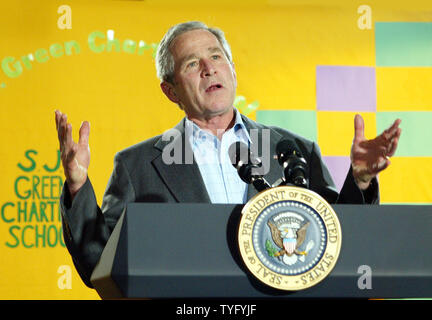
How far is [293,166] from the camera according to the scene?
4.61ft

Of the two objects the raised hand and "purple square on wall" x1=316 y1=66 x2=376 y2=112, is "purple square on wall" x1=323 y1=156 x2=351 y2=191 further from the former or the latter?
the raised hand

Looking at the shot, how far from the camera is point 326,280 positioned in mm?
1262

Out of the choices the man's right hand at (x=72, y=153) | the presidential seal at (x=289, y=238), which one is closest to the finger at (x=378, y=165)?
the presidential seal at (x=289, y=238)

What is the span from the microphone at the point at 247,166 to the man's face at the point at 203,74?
572 millimetres

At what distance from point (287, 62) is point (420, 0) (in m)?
0.65

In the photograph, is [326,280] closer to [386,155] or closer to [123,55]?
[386,155]

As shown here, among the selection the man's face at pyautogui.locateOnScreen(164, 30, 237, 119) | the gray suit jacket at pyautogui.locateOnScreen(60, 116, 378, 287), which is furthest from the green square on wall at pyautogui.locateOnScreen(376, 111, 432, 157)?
Answer: the man's face at pyautogui.locateOnScreen(164, 30, 237, 119)

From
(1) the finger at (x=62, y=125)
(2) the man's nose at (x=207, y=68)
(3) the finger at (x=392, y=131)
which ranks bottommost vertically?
(3) the finger at (x=392, y=131)

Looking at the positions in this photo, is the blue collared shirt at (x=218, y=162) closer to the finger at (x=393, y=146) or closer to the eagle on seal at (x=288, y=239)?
the finger at (x=393, y=146)

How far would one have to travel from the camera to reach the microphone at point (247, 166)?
1.40 meters

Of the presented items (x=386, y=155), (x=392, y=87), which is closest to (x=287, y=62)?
(x=392, y=87)

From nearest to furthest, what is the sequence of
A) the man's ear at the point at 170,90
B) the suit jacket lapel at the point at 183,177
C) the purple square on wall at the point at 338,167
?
the suit jacket lapel at the point at 183,177, the man's ear at the point at 170,90, the purple square on wall at the point at 338,167

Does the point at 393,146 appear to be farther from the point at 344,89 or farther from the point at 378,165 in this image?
the point at 344,89

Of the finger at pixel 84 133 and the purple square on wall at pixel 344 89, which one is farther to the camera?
the purple square on wall at pixel 344 89
